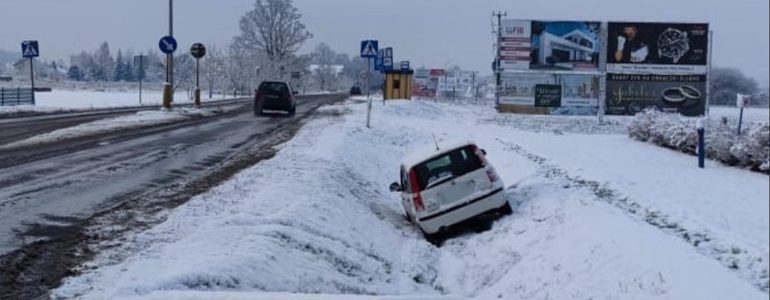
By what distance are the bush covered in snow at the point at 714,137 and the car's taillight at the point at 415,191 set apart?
4.41m

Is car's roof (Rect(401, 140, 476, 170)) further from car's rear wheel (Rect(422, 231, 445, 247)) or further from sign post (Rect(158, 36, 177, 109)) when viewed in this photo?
sign post (Rect(158, 36, 177, 109))

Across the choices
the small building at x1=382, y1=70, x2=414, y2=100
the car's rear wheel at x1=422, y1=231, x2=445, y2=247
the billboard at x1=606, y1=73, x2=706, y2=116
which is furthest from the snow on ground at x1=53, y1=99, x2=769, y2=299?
the small building at x1=382, y1=70, x2=414, y2=100

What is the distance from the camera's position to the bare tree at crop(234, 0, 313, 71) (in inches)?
3408

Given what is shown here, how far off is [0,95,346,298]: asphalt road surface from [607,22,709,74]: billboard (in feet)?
89.7

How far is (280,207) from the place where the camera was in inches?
398

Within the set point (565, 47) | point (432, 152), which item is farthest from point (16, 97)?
point (432, 152)

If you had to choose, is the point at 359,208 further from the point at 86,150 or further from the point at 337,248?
the point at 86,150

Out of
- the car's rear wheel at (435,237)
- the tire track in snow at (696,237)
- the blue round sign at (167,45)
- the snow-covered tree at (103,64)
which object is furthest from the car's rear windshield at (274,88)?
the snow-covered tree at (103,64)

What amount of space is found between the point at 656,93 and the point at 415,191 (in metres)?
36.0

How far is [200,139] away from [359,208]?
10.0 metres

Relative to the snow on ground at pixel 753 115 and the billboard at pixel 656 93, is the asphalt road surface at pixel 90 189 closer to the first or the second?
the snow on ground at pixel 753 115

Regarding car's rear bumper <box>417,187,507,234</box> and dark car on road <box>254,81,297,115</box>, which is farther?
dark car on road <box>254,81,297,115</box>

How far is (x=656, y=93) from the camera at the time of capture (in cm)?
4412

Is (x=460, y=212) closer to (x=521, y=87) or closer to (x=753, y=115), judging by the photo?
(x=753, y=115)
